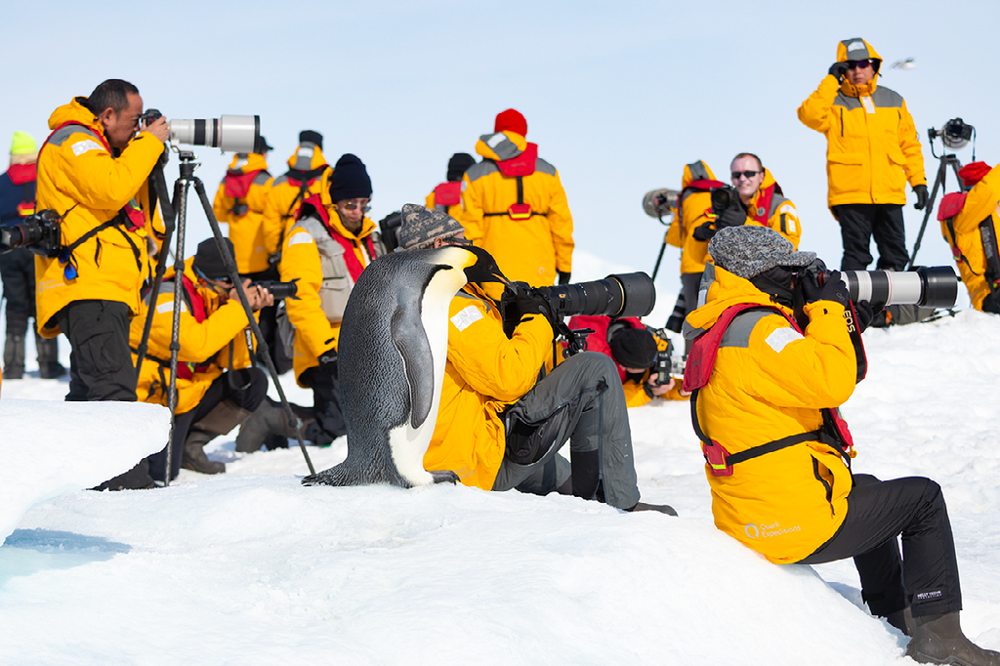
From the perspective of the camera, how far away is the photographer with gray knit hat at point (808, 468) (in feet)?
7.76

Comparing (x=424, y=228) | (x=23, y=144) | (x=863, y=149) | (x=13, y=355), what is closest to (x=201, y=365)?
(x=424, y=228)

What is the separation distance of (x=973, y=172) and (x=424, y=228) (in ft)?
19.6

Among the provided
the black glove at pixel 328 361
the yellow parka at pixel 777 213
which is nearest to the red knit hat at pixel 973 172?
the yellow parka at pixel 777 213

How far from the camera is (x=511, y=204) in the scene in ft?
21.5

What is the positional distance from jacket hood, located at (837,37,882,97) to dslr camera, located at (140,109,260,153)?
4.87 meters

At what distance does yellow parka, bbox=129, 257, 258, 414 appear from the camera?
15.5 feet

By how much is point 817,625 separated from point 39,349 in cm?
734

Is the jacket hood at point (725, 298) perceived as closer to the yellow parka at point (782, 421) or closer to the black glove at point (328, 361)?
the yellow parka at point (782, 421)

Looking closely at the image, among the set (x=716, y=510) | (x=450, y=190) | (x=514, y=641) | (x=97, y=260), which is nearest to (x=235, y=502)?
(x=514, y=641)

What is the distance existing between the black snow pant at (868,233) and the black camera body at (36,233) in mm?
5633

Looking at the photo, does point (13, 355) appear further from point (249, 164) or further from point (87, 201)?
point (87, 201)

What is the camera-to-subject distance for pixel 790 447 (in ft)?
7.98

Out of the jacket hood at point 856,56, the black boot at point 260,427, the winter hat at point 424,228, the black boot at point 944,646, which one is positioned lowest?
the black boot at point 260,427

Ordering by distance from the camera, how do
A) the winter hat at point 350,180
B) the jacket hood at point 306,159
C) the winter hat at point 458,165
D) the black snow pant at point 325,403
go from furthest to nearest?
the winter hat at point 458,165 → the jacket hood at point 306,159 → the black snow pant at point 325,403 → the winter hat at point 350,180
